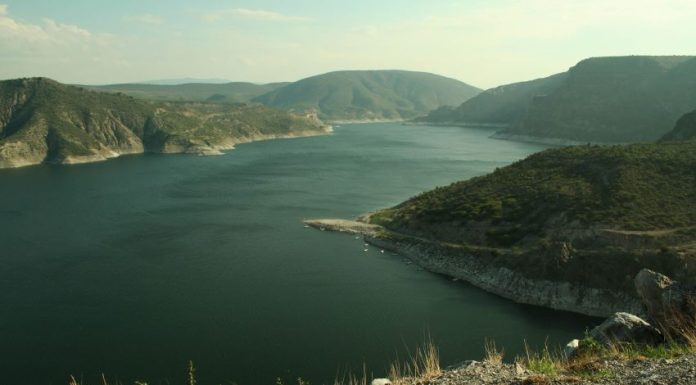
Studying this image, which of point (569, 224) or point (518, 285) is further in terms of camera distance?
point (569, 224)

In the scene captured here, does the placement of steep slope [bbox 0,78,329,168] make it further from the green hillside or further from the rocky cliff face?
the rocky cliff face

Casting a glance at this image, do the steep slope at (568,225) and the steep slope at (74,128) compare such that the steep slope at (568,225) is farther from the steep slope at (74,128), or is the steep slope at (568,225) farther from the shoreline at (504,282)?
the steep slope at (74,128)

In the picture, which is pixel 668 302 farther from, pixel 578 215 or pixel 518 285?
pixel 578 215

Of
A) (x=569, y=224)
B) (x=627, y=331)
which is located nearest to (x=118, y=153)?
(x=569, y=224)

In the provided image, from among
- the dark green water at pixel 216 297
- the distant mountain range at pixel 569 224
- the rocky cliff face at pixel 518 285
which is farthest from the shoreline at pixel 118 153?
the rocky cliff face at pixel 518 285

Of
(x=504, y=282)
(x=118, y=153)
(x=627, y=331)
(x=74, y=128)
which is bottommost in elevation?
(x=504, y=282)

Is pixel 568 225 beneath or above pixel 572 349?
beneath
